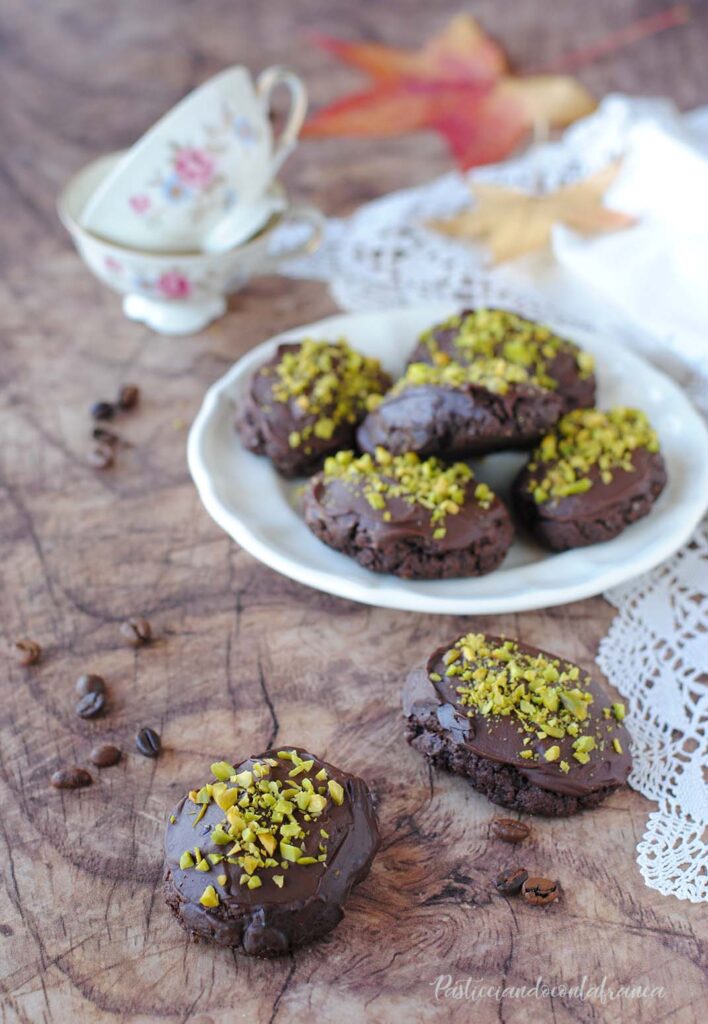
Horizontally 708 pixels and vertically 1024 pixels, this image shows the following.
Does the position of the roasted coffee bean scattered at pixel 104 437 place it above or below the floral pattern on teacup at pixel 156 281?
below

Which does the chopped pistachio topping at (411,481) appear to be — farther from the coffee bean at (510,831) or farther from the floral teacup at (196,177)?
the floral teacup at (196,177)

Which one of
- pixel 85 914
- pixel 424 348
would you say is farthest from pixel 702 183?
pixel 85 914

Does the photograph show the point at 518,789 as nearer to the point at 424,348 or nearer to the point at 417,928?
the point at 417,928

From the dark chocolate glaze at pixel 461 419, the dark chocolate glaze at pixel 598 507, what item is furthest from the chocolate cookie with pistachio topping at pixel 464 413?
the dark chocolate glaze at pixel 598 507

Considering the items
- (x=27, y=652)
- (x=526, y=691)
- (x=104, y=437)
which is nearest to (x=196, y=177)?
(x=104, y=437)

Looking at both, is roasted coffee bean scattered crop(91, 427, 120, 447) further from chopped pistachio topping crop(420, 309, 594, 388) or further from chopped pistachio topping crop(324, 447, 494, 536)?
chopped pistachio topping crop(420, 309, 594, 388)

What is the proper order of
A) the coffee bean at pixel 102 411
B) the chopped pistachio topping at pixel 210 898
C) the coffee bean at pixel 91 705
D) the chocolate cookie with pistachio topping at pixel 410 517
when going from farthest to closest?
the coffee bean at pixel 102 411 → the chocolate cookie with pistachio topping at pixel 410 517 → the coffee bean at pixel 91 705 → the chopped pistachio topping at pixel 210 898
